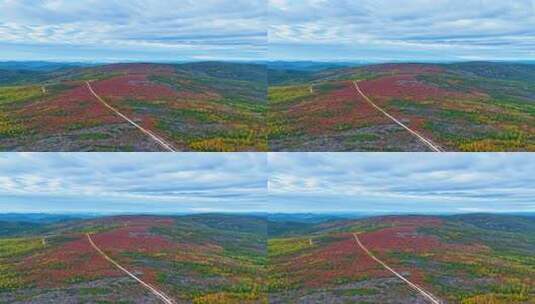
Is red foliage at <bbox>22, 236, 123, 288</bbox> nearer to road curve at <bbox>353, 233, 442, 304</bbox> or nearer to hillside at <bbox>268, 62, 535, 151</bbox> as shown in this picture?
hillside at <bbox>268, 62, 535, 151</bbox>

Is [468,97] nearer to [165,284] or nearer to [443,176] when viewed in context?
[443,176]

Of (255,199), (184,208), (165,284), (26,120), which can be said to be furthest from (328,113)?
(26,120)

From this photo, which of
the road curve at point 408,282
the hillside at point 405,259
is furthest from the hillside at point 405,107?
the road curve at point 408,282

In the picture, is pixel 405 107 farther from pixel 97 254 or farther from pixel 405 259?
pixel 97 254

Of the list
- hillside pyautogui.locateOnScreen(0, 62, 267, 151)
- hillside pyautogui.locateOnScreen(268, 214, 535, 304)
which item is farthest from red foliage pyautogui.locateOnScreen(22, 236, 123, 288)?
hillside pyautogui.locateOnScreen(268, 214, 535, 304)

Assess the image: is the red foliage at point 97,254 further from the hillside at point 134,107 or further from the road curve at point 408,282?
the road curve at point 408,282

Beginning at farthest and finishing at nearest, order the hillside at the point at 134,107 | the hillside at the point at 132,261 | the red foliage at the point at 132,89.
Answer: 1. the red foliage at the point at 132,89
2. the hillside at the point at 132,261
3. the hillside at the point at 134,107

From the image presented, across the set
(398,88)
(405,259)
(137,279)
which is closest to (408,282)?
(405,259)

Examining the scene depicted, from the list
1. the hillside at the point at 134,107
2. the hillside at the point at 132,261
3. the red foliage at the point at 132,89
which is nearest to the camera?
the hillside at the point at 134,107
